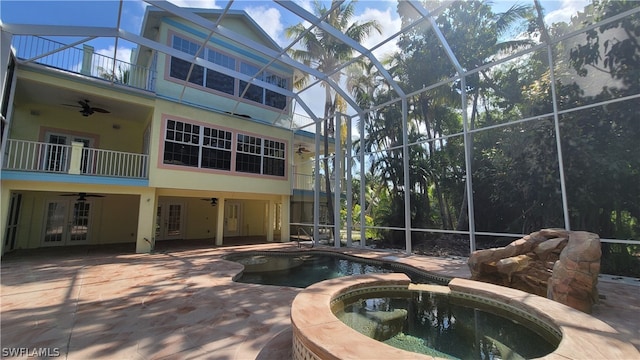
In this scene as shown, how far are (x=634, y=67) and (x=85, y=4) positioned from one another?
1418 centimetres

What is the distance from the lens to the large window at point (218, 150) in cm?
1059

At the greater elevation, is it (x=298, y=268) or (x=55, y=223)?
(x=55, y=223)

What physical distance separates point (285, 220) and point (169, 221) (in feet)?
18.9

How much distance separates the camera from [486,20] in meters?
13.1

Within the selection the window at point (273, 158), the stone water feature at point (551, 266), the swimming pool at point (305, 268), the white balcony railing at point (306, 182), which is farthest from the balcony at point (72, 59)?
the stone water feature at point (551, 266)

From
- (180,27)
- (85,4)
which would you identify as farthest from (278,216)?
(85,4)

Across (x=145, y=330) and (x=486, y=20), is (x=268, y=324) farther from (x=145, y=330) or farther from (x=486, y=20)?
(x=486, y=20)

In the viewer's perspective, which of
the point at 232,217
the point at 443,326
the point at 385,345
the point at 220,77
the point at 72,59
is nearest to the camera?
the point at 385,345

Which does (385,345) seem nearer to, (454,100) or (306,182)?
(306,182)

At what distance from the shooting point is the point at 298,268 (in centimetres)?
823

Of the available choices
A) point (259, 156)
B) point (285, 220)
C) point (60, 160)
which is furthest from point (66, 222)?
point (285, 220)

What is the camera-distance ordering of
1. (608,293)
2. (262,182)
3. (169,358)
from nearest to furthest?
(169,358) → (608,293) → (262,182)

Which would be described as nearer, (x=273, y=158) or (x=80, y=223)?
(x=80, y=223)

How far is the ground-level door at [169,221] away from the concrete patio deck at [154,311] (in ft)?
20.9
